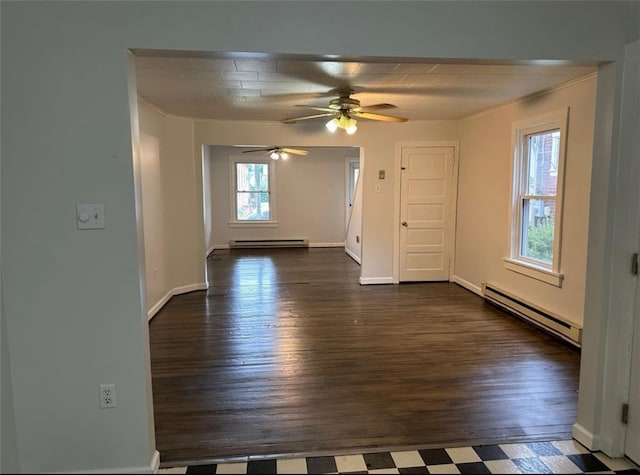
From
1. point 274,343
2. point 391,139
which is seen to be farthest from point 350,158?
point 274,343

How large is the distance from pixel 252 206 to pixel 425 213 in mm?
4667

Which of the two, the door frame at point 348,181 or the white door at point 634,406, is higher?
the door frame at point 348,181

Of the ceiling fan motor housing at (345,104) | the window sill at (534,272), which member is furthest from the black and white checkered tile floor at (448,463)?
the ceiling fan motor housing at (345,104)

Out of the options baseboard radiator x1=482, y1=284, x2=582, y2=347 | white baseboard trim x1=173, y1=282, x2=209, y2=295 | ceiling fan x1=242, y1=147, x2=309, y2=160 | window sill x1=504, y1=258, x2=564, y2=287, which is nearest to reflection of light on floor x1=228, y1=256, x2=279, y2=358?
white baseboard trim x1=173, y1=282, x2=209, y2=295

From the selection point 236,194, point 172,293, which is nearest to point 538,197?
point 172,293

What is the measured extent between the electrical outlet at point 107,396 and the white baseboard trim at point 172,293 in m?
2.69

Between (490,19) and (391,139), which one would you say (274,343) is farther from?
(391,139)

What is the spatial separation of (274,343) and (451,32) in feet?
9.39

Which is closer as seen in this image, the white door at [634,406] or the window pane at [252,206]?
the white door at [634,406]

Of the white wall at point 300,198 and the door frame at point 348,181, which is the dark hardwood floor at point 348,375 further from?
the door frame at point 348,181

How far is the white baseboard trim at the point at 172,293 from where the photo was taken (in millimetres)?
4698

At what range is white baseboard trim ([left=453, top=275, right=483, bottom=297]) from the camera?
216 inches

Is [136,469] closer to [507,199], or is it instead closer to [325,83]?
[325,83]

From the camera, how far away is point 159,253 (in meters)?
5.04
